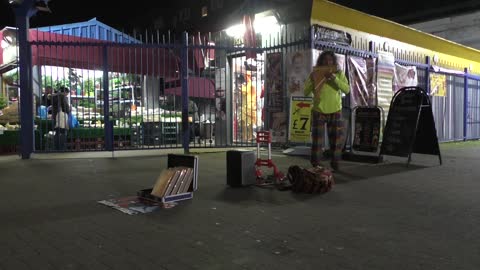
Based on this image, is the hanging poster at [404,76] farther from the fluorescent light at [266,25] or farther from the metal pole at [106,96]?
the metal pole at [106,96]

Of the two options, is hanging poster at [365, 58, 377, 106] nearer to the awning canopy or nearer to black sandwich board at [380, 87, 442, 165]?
black sandwich board at [380, 87, 442, 165]

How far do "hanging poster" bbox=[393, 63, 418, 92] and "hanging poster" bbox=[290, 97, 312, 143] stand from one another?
10.8ft

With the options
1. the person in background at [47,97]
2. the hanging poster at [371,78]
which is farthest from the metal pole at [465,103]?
the person in background at [47,97]

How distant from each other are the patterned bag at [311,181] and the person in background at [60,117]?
6875 mm

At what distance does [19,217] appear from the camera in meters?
4.38

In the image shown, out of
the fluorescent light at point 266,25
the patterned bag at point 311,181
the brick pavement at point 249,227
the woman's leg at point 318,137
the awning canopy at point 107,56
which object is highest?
the fluorescent light at point 266,25

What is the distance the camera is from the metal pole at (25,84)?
9.66m

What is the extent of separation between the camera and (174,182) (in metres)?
5.05

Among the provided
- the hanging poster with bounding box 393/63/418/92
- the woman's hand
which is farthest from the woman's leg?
the hanging poster with bounding box 393/63/418/92

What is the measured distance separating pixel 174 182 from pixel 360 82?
22.6 ft

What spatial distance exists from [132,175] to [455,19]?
72.6ft

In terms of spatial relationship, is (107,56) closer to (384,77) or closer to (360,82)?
(360,82)

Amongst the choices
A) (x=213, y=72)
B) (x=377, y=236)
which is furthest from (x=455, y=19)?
(x=377, y=236)

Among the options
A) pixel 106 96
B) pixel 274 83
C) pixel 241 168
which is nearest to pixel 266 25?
pixel 274 83
